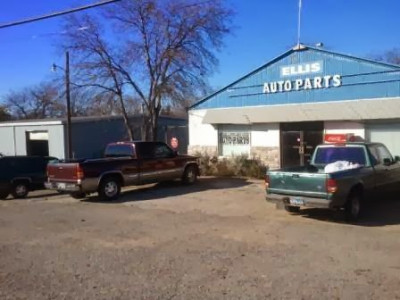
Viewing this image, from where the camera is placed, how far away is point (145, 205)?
1589 cm

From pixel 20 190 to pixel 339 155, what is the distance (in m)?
12.0

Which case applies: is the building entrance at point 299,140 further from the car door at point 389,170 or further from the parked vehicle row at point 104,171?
the car door at point 389,170

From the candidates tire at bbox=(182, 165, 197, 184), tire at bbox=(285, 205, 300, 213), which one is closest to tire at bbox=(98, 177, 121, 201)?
tire at bbox=(182, 165, 197, 184)

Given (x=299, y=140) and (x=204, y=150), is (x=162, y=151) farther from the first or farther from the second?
(x=204, y=150)

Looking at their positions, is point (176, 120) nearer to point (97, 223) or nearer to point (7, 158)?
point (7, 158)

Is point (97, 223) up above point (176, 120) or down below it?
below

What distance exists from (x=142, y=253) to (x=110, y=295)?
2.47 m

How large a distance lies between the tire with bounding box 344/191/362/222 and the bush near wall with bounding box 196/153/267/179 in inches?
403

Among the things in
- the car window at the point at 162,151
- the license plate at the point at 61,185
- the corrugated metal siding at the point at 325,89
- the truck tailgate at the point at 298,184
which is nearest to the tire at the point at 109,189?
the license plate at the point at 61,185

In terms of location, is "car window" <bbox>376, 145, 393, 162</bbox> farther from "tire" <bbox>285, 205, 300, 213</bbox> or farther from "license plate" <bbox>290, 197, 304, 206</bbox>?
"license plate" <bbox>290, 197, 304, 206</bbox>

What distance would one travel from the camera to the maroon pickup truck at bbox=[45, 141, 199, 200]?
1678cm

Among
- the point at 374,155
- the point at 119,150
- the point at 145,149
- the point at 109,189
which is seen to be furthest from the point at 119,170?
the point at 374,155

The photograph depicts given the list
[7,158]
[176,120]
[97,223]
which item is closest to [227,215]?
[97,223]

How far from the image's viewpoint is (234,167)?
23.5 m
